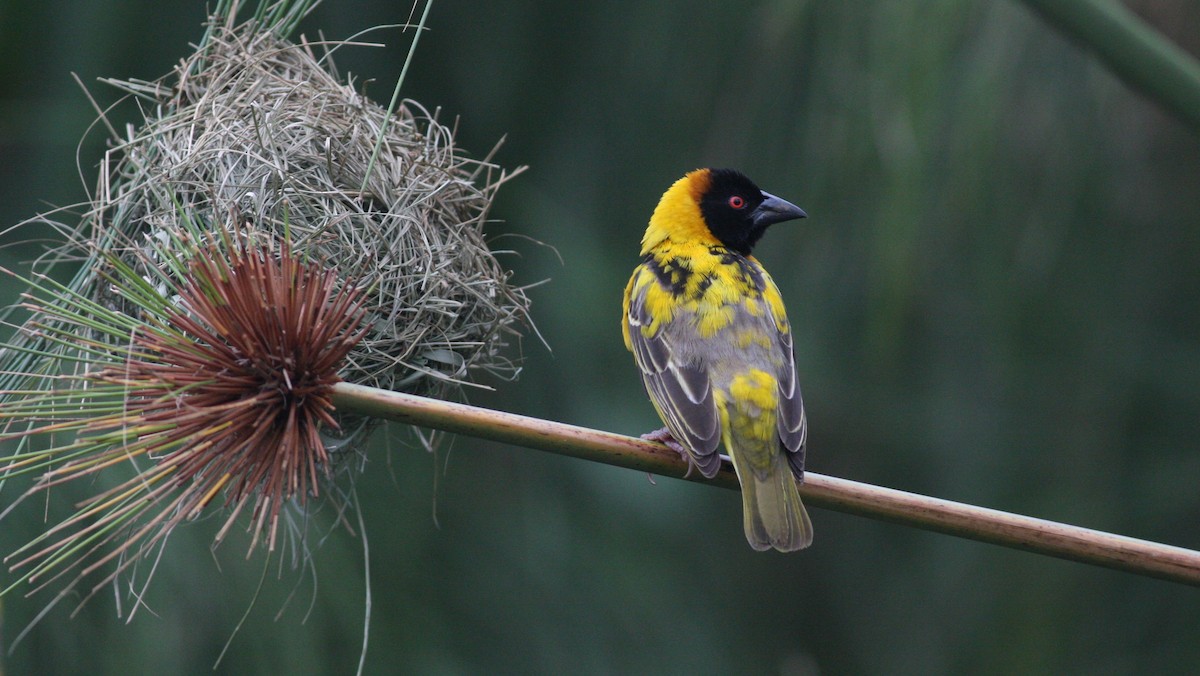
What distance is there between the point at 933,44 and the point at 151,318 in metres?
2.79

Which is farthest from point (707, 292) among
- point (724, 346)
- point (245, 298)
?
point (245, 298)

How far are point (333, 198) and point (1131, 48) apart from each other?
6.74 ft

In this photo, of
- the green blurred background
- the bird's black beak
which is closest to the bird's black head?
the bird's black beak

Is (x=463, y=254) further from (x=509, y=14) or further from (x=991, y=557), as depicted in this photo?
(x=991, y=557)

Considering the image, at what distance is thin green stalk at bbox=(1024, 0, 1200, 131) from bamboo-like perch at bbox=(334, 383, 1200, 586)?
1.39 m

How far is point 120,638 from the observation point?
15.1 feet

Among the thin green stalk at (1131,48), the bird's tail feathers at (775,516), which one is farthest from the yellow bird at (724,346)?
the thin green stalk at (1131,48)

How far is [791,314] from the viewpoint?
5.77m

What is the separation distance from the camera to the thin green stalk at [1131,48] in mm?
2957

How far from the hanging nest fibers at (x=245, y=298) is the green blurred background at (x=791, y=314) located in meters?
1.59

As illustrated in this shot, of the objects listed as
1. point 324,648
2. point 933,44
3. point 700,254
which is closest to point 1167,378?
point 933,44

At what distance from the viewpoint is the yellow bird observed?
296cm

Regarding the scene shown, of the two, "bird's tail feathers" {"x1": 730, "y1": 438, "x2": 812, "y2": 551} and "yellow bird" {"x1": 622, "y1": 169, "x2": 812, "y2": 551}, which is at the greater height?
"yellow bird" {"x1": 622, "y1": 169, "x2": 812, "y2": 551}

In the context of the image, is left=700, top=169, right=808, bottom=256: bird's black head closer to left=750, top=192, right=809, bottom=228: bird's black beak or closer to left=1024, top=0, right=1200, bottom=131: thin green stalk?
left=750, top=192, right=809, bottom=228: bird's black beak
